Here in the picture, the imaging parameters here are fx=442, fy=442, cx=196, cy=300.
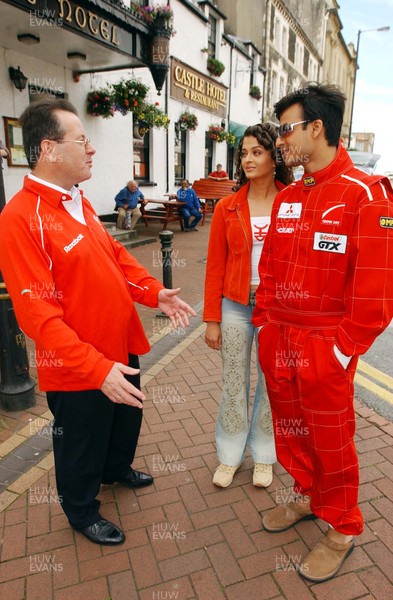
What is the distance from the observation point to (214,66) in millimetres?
16312

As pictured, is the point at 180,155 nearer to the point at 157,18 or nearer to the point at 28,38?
the point at 157,18

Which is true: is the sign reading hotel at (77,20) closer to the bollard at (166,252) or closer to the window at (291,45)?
the bollard at (166,252)

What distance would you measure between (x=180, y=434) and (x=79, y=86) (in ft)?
29.3

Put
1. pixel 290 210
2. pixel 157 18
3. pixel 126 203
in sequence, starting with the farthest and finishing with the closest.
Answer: pixel 126 203 → pixel 157 18 → pixel 290 210

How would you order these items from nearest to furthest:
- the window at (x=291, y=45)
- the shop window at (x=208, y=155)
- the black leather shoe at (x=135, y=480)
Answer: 1. the black leather shoe at (x=135, y=480)
2. the shop window at (x=208, y=155)
3. the window at (x=291, y=45)

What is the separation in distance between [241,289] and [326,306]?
65 cm

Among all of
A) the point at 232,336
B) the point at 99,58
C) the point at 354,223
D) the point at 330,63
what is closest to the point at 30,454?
the point at 232,336

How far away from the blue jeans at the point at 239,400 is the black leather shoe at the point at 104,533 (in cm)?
80

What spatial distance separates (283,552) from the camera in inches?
91.1

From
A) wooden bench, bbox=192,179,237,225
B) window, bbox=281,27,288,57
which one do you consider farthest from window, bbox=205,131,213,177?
window, bbox=281,27,288,57

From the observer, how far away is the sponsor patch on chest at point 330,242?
1889 millimetres

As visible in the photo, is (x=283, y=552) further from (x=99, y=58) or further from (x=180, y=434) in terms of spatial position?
(x=99, y=58)

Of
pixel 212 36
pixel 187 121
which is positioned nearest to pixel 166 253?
pixel 187 121

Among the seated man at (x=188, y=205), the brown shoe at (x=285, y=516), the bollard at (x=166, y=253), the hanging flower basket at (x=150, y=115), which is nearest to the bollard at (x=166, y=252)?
the bollard at (x=166, y=253)
